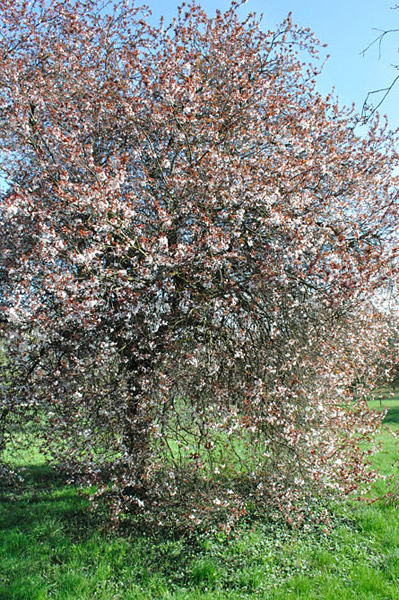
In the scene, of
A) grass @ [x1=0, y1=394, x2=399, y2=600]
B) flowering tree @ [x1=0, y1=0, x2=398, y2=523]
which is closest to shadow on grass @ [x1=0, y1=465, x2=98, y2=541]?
grass @ [x1=0, y1=394, x2=399, y2=600]

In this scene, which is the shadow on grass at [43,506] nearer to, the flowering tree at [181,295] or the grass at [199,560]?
the grass at [199,560]

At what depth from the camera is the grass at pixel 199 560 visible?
13.9 ft

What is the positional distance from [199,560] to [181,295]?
316 cm

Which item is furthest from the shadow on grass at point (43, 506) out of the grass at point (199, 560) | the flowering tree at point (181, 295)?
the flowering tree at point (181, 295)

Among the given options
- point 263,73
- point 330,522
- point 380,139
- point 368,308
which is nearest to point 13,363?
point 330,522

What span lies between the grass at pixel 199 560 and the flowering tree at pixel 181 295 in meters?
0.43

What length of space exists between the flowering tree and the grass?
16.8 inches

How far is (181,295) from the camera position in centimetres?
548

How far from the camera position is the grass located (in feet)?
A: 13.9

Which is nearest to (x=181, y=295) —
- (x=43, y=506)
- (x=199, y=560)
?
(x=199, y=560)

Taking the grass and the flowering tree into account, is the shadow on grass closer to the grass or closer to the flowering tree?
the grass

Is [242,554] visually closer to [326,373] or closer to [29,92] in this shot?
[326,373]

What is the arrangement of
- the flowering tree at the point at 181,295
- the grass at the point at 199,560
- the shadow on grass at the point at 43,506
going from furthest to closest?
the shadow on grass at the point at 43,506
the flowering tree at the point at 181,295
the grass at the point at 199,560

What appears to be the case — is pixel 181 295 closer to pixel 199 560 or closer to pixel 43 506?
pixel 199 560
